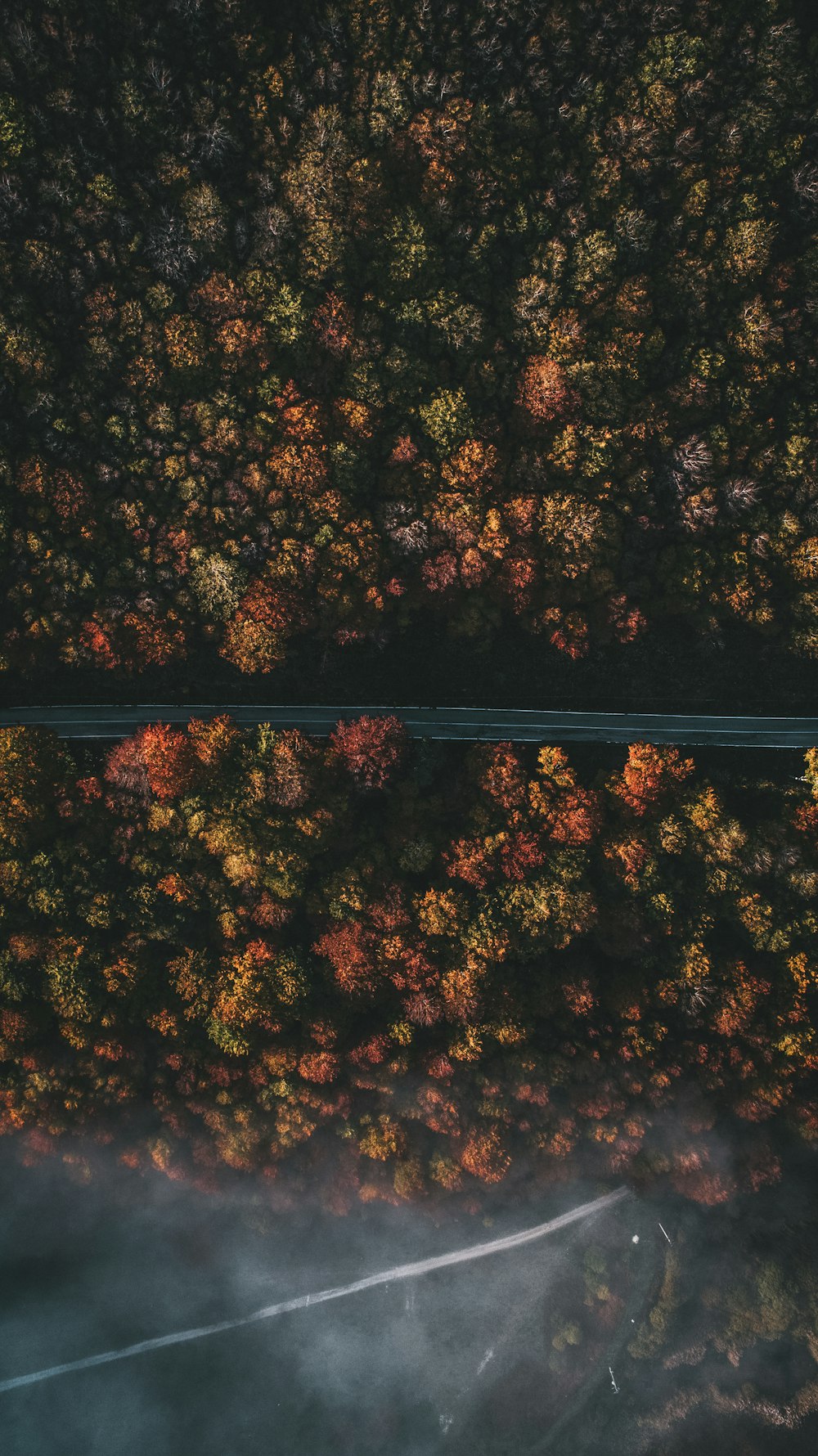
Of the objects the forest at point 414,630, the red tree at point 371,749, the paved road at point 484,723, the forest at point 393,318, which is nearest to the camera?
the forest at point 393,318

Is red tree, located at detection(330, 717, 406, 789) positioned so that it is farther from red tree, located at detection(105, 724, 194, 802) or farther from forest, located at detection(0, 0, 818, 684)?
red tree, located at detection(105, 724, 194, 802)

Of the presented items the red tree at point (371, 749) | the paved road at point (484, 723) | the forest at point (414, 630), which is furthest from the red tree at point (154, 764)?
the red tree at point (371, 749)

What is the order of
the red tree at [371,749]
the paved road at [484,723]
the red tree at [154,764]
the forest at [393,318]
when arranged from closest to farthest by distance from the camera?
the forest at [393,318] < the red tree at [154,764] < the red tree at [371,749] < the paved road at [484,723]

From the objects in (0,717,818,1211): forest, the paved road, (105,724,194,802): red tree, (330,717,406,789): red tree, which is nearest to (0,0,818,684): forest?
the paved road

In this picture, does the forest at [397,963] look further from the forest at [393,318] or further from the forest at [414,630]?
the forest at [393,318]

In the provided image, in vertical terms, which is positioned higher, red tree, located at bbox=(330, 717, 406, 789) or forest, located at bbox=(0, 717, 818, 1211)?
red tree, located at bbox=(330, 717, 406, 789)

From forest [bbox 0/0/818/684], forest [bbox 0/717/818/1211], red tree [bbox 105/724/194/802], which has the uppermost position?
forest [bbox 0/0/818/684]

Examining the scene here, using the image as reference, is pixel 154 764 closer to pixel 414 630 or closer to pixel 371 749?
pixel 371 749
